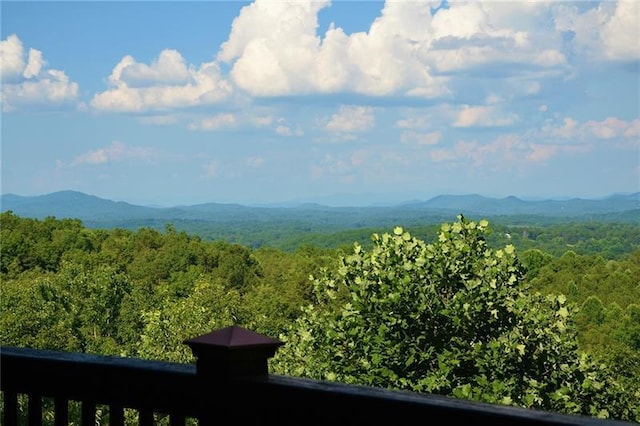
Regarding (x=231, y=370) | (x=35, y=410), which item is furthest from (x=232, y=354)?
(x=35, y=410)

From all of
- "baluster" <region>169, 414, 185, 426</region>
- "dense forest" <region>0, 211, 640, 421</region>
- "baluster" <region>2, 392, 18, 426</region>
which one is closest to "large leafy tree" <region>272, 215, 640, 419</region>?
"dense forest" <region>0, 211, 640, 421</region>

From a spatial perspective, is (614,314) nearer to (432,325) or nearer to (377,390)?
(432,325)

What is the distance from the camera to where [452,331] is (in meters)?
11.5

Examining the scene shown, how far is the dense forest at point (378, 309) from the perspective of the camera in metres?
11.4

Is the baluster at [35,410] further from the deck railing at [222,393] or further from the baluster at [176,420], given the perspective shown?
the baluster at [176,420]

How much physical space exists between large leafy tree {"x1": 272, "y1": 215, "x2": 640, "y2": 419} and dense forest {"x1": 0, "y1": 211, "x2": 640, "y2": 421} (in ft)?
0.07

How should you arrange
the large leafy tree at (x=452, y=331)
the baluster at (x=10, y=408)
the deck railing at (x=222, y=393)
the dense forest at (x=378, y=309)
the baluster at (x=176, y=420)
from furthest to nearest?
the dense forest at (x=378, y=309) < the large leafy tree at (x=452, y=331) < the baluster at (x=10, y=408) < the baluster at (x=176, y=420) < the deck railing at (x=222, y=393)

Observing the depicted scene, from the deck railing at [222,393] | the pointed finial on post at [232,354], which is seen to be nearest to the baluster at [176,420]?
the deck railing at [222,393]

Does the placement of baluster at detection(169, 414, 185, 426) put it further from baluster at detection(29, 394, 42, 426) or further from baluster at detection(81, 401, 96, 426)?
baluster at detection(29, 394, 42, 426)

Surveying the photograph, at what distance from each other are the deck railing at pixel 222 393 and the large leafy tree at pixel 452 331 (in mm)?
8126

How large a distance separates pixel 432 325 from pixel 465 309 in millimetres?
561

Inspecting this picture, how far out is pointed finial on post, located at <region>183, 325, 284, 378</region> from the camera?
2.58 metres

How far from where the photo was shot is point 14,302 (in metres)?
34.9

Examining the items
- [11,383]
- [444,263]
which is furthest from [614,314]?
[11,383]
